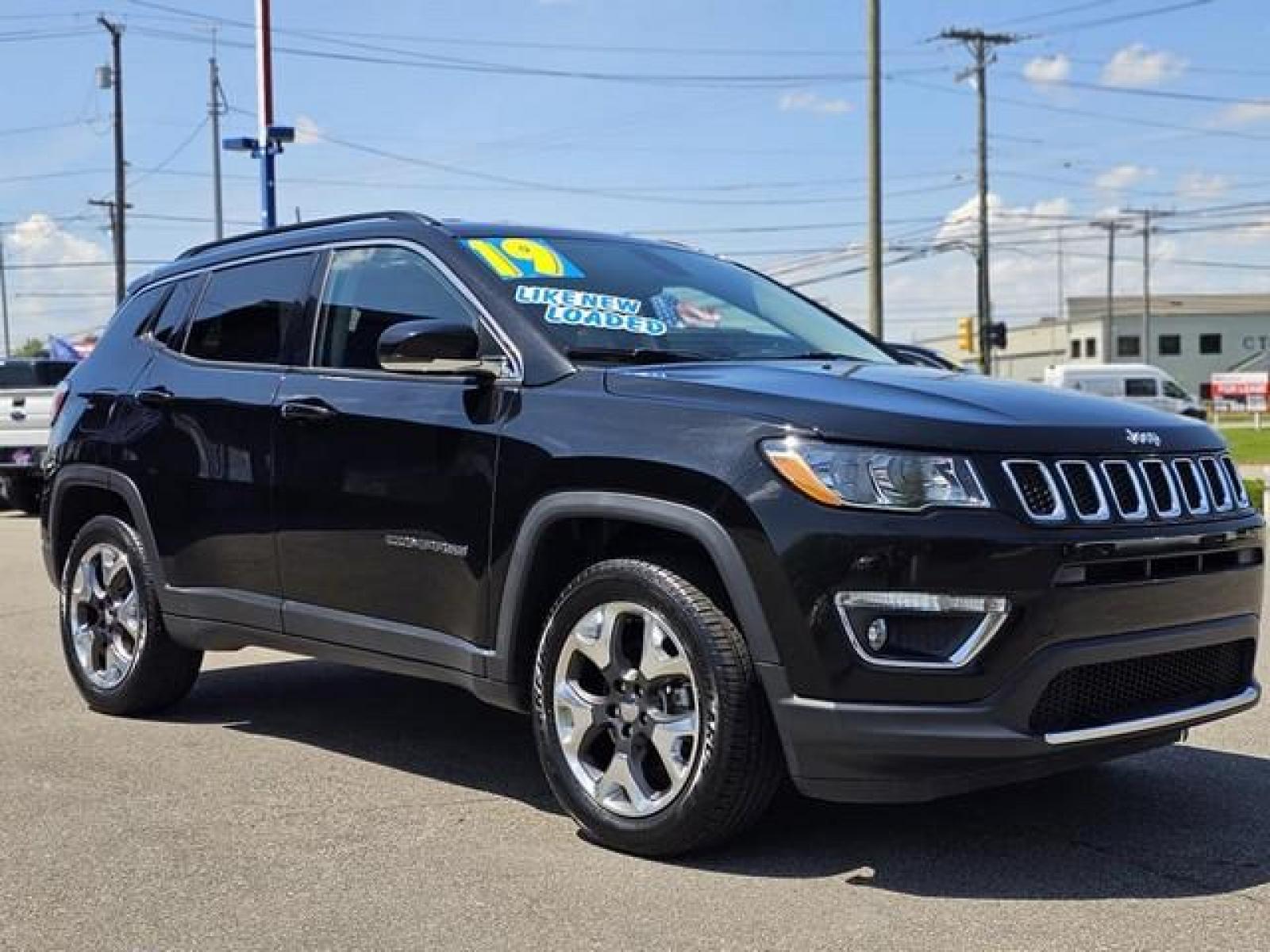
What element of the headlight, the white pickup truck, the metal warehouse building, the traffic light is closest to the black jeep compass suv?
the headlight

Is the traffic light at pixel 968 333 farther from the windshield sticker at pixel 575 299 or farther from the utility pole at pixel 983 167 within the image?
the windshield sticker at pixel 575 299

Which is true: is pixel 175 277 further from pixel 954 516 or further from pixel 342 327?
Result: pixel 954 516

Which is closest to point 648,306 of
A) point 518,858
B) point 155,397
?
point 518,858

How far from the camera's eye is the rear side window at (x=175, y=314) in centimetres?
607

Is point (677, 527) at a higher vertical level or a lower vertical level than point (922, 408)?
lower

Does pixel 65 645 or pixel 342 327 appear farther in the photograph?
pixel 65 645

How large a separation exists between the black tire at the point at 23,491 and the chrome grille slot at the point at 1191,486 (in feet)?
52.2

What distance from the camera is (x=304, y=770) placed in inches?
207

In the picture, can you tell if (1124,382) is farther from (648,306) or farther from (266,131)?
(648,306)

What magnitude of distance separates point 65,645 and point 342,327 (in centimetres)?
222

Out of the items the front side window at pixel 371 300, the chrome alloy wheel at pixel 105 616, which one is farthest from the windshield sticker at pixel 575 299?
the chrome alloy wheel at pixel 105 616

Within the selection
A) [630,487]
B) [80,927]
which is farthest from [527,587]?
[80,927]

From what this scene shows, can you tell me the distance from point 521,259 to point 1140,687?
93.6 inches

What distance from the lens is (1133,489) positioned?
3.92m
